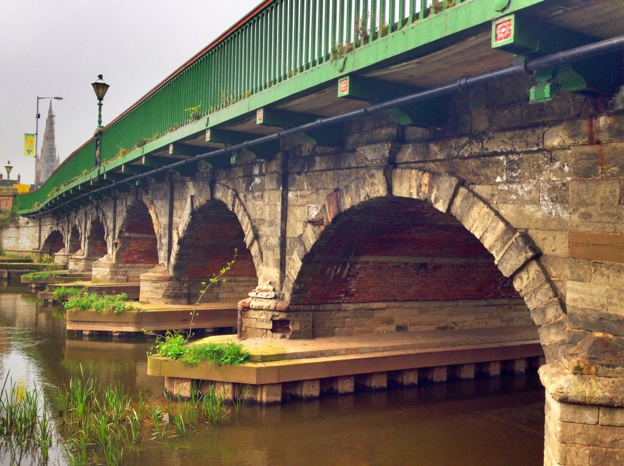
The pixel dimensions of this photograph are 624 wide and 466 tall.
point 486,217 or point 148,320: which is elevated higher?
point 486,217

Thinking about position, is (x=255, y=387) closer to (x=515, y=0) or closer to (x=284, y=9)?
(x=284, y=9)

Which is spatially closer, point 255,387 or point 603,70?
point 603,70

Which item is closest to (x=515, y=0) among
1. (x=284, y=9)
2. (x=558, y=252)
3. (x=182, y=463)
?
(x=558, y=252)

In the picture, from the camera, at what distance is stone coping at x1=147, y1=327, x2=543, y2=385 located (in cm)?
1021

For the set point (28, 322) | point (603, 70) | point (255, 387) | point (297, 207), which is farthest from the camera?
point (28, 322)

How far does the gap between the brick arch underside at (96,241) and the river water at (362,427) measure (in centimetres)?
1510

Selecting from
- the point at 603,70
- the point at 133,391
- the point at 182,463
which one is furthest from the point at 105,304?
the point at 603,70

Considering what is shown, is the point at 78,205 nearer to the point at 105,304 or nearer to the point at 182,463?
the point at 105,304

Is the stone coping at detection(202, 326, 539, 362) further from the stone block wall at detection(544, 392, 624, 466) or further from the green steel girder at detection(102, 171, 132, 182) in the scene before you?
the green steel girder at detection(102, 171, 132, 182)

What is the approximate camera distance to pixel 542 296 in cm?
599

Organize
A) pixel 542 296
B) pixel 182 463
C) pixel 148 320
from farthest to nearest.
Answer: pixel 148 320 → pixel 182 463 → pixel 542 296

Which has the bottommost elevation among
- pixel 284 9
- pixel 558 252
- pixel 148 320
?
pixel 148 320

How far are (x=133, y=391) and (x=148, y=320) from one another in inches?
187

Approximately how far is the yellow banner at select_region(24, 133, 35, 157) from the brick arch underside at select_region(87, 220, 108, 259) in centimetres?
2801
